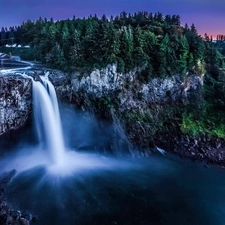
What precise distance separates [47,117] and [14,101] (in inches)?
118

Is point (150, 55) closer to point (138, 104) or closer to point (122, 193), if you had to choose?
point (138, 104)

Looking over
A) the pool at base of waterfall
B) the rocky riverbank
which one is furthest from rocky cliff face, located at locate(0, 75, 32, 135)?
the pool at base of waterfall

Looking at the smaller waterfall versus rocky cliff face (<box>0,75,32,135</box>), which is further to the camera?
the smaller waterfall

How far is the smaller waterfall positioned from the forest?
3.41 metres

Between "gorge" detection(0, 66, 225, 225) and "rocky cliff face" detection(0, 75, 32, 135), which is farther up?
"rocky cliff face" detection(0, 75, 32, 135)

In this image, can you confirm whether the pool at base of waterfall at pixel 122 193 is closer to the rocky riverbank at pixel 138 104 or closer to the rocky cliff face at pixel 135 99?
the rocky riverbank at pixel 138 104

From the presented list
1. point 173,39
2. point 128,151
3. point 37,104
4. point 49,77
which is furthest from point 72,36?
point 128,151

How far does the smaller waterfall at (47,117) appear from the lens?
2386 cm

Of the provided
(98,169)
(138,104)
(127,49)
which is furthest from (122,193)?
(127,49)

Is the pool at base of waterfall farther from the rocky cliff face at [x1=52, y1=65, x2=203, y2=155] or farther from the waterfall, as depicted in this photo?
the rocky cliff face at [x1=52, y1=65, x2=203, y2=155]

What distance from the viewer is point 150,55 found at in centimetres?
2984

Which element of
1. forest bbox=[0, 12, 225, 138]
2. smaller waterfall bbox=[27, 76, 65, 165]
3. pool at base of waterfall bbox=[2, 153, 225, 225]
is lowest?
pool at base of waterfall bbox=[2, 153, 225, 225]

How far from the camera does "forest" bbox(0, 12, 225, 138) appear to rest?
2752 cm

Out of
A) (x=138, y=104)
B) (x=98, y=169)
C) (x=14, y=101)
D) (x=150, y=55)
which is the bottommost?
(x=98, y=169)
